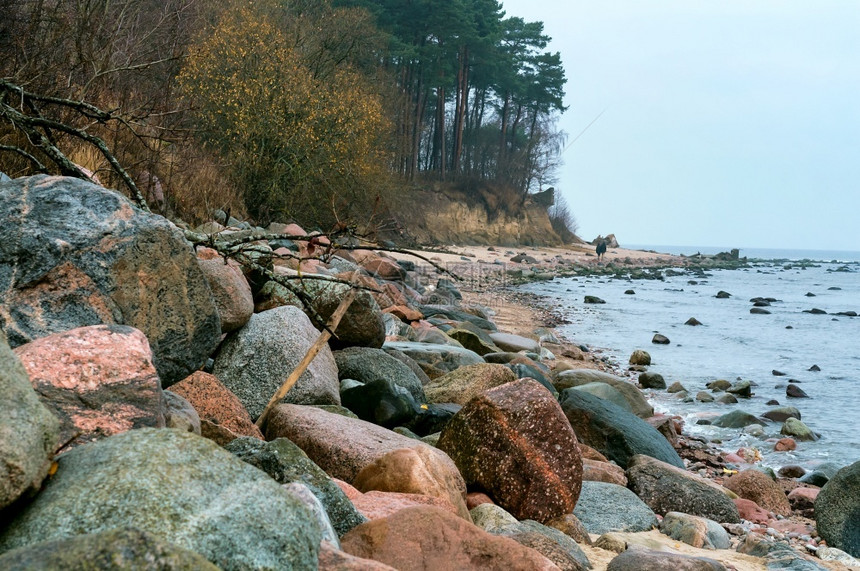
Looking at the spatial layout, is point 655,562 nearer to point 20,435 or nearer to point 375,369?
point 20,435

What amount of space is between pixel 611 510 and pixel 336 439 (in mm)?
2134

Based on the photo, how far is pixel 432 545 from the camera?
9.66 ft

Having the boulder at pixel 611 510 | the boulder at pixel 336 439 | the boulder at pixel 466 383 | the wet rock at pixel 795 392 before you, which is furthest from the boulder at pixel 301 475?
the wet rock at pixel 795 392

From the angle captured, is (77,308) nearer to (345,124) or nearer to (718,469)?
(718,469)

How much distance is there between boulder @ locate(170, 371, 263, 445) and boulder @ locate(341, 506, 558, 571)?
1.42 metres

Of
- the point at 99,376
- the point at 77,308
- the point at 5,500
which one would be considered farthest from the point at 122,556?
the point at 77,308

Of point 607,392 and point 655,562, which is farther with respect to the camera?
point 607,392

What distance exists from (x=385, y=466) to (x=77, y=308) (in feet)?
5.43

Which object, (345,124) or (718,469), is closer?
(718,469)

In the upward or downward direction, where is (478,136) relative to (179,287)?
upward

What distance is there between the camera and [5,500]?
1844 mm

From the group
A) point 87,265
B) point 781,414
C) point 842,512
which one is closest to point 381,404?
point 87,265

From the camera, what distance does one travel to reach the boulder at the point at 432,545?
9.44 feet

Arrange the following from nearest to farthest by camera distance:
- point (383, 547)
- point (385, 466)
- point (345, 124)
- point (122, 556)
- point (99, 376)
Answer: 1. point (122, 556)
2. point (99, 376)
3. point (383, 547)
4. point (385, 466)
5. point (345, 124)
